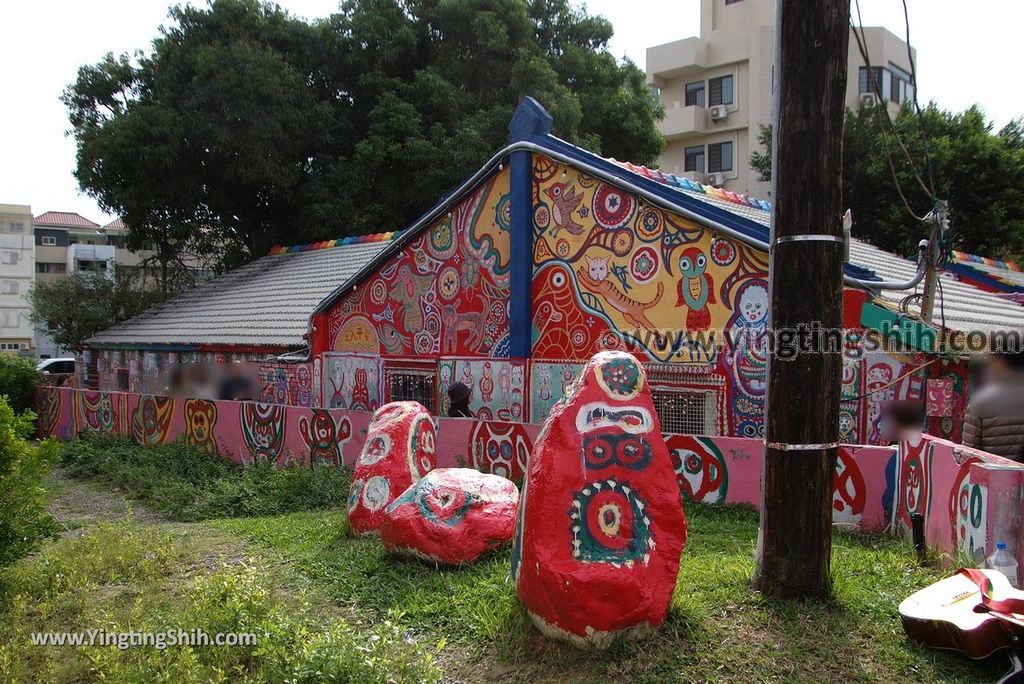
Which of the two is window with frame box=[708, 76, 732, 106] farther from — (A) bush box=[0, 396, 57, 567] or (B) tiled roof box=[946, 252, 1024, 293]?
(A) bush box=[0, 396, 57, 567]

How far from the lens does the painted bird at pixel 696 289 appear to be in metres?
9.62

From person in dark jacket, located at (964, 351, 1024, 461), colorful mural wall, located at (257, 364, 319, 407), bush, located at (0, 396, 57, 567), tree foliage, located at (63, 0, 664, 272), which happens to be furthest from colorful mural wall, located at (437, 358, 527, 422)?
tree foliage, located at (63, 0, 664, 272)

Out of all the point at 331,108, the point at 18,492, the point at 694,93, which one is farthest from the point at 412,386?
the point at 694,93

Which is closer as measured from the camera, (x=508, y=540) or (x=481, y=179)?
(x=508, y=540)

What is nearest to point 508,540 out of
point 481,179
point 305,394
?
point 481,179

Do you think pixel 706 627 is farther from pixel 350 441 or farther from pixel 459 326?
pixel 459 326

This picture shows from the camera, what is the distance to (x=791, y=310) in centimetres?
471

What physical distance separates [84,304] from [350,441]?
14.5m

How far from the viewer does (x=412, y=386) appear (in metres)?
13.0

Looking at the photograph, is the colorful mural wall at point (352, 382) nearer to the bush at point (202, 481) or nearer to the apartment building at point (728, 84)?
the bush at point (202, 481)

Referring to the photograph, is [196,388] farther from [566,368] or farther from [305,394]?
[566,368]

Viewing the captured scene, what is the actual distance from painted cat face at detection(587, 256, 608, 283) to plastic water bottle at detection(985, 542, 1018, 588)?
A: 6.43m

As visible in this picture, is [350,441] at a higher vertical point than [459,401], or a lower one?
lower

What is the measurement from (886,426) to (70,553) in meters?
8.20
